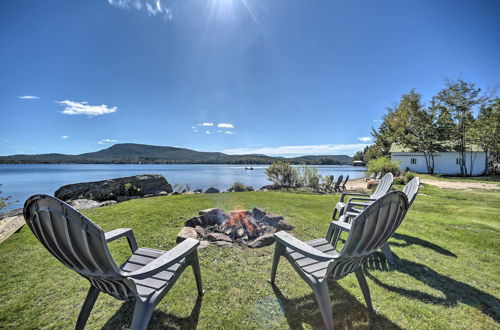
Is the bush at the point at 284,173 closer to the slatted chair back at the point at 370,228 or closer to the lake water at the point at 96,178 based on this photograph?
the lake water at the point at 96,178

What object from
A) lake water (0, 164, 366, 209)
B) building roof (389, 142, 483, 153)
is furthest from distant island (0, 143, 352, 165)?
lake water (0, 164, 366, 209)

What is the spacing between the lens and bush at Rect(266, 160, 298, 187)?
1110 centimetres

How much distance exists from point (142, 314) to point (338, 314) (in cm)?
174

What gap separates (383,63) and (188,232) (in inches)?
476

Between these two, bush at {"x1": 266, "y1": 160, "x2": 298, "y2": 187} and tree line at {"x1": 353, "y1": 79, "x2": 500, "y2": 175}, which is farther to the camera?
tree line at {"x1": 353, "y1": 79, "x2": 500, "y2": 175}

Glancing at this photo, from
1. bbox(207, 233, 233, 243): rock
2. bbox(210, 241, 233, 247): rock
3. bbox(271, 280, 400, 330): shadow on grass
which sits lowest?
bbox(271, 280, 400, 330): shadow on grass

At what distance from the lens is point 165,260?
5.17 feet

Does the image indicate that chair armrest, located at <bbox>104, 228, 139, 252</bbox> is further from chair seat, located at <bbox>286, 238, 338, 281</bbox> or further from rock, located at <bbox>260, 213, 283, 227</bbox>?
rock, located at <bbox>260, 213, 283, 227</bbox>

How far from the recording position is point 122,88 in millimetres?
11281

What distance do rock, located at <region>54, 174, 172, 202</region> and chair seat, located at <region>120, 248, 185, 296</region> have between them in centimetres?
808

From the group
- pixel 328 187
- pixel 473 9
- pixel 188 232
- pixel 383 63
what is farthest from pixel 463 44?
pixel 188 232

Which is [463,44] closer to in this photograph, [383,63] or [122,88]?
[383,63]

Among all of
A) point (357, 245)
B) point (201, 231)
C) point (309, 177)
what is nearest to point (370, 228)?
point (357, 245)

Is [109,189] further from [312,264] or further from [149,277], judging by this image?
[312,264]
